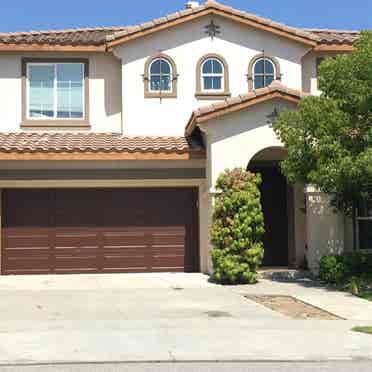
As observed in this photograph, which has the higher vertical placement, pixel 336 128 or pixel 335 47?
pixel 335 47

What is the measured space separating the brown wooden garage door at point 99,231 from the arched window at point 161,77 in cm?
299

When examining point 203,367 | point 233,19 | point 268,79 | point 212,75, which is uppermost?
point 233,19

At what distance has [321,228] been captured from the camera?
60.7ft

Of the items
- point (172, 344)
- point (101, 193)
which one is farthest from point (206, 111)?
point (172, 344)

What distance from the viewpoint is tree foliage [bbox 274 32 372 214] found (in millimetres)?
15531

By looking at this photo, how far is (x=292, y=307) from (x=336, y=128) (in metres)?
4.23

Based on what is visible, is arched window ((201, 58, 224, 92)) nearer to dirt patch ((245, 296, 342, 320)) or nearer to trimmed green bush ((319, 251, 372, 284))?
trimmed green bush ((319, 251, 372, 284))

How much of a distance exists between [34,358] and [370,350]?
14.2 ft

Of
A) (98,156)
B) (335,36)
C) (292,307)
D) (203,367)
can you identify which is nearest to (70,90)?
(98,156)

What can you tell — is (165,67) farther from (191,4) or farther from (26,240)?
(26,240)

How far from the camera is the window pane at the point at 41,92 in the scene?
20.8 metres

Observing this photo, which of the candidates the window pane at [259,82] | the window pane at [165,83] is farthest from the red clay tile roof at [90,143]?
the window pane at [259,82]

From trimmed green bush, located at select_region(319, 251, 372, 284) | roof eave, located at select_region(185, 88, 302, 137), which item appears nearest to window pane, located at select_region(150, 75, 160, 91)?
roof eave, located at select_region(185, 88, 302, 137)

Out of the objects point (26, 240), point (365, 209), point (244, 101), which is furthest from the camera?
point (26, 240)
